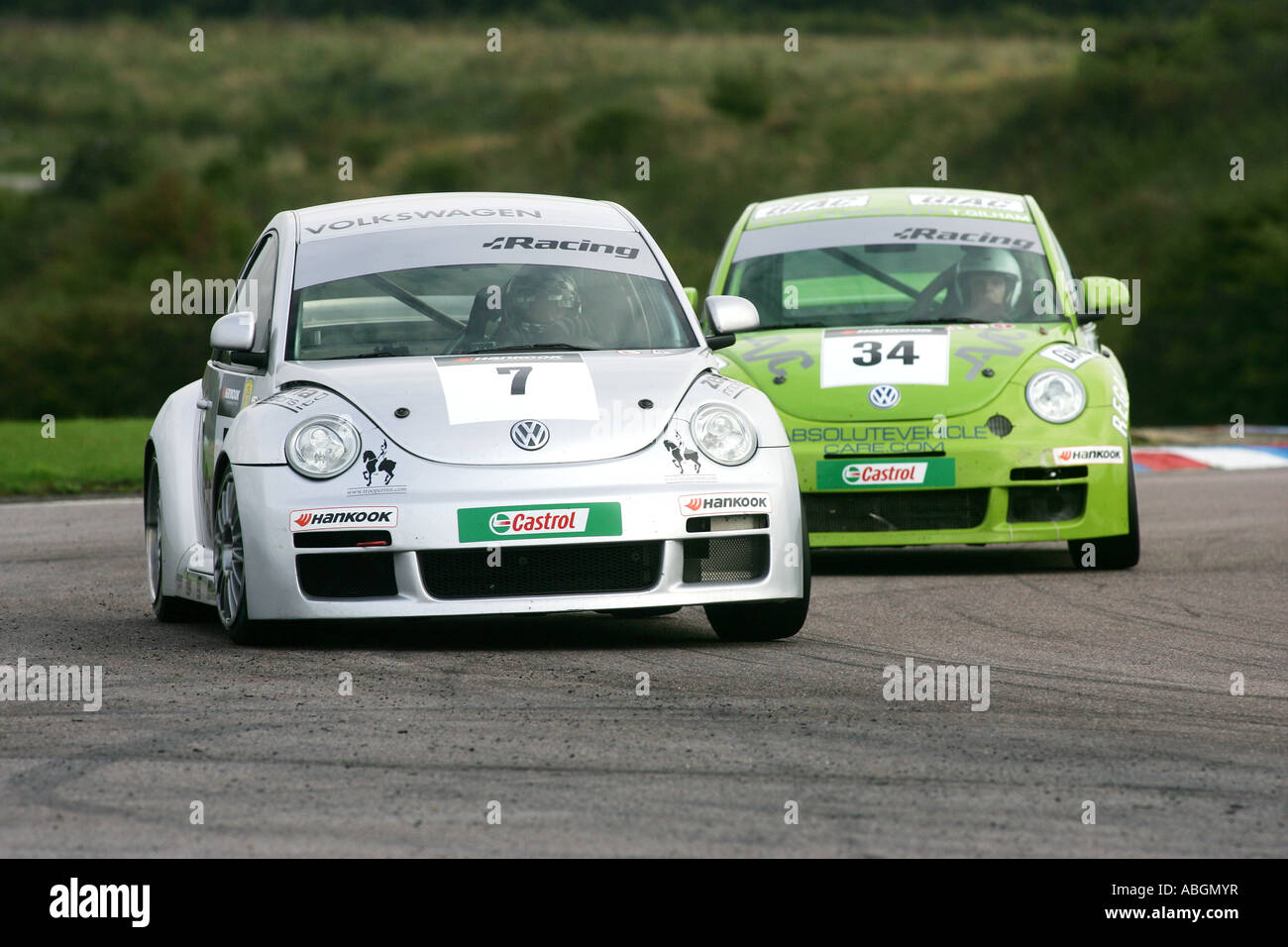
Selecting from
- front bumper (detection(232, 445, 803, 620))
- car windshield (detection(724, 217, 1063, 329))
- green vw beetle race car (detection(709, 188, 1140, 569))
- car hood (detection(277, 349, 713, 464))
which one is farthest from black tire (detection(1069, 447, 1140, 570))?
front bumper (detection(232, 445, 803, 620))

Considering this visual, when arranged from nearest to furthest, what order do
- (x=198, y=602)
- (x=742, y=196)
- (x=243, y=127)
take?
(x=198, y=602)
(x=742, y=196)
(x=243, y=127)

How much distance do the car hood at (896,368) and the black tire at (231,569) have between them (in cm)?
311

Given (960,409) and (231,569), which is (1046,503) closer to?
(960,409)

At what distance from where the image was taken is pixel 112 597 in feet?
29.4

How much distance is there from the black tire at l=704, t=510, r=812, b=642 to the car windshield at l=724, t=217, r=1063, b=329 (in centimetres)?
341

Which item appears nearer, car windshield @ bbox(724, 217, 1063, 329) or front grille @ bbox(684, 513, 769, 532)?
front grille @ bbox(684, 513, 769, 532)

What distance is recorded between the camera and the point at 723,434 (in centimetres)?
689

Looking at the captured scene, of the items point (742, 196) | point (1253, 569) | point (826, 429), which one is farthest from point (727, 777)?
point (742, 196)

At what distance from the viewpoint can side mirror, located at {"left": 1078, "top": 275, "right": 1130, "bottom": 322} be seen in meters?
10.1
